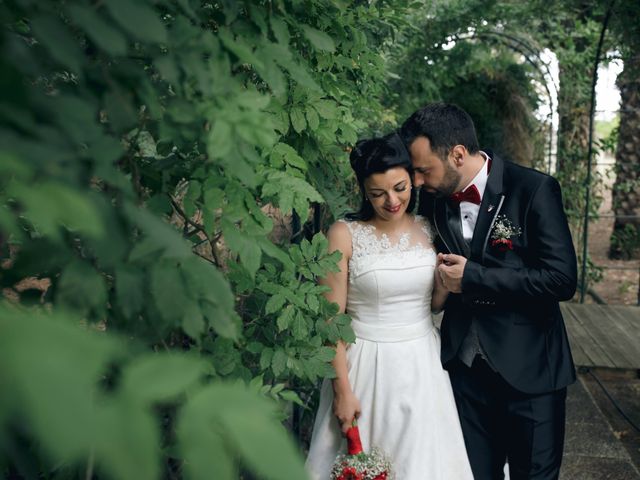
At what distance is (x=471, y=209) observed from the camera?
9.05 ft

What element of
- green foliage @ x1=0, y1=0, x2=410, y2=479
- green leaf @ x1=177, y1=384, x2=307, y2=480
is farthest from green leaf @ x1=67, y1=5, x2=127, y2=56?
green leaf @ x1=177, y1=384, x2=307, y2=480

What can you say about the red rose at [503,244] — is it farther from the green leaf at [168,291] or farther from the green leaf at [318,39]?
the green leaf at [168,291]

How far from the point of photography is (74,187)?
2.34ft

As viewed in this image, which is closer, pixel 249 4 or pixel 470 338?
pixel 249 4

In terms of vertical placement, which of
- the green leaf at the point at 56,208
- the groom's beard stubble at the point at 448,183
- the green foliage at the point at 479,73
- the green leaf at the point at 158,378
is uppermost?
the green foliage at the point at 479,73

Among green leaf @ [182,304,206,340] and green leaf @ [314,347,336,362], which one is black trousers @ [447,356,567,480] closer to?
green leaf @ [314,347,336,362]

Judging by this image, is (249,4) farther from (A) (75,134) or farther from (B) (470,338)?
(B) (470,338)

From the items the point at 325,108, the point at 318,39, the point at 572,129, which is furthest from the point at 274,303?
the point at 572,129

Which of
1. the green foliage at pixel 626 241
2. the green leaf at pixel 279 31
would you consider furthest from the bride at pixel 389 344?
the green foliage at pixel 626 241

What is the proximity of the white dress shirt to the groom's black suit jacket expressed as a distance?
46mm

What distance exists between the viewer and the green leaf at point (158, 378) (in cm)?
58

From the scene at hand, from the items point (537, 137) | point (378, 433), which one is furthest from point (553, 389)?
A: point (537, 137)

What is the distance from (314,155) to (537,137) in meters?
8.12

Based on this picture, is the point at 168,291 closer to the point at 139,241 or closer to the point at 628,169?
the point at 139,241
